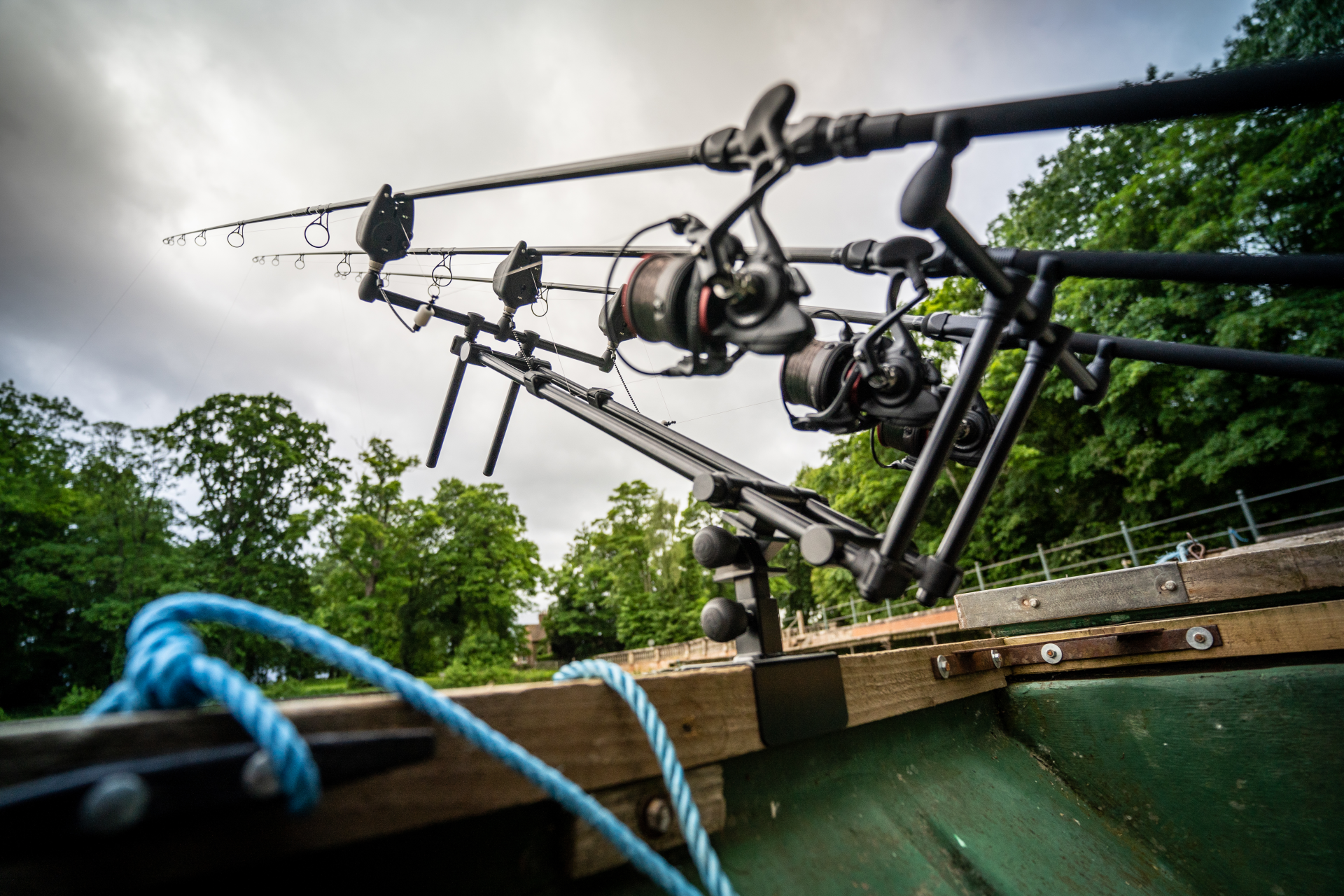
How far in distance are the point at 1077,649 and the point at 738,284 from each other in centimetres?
141

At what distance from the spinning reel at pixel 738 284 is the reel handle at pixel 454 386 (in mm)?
1111

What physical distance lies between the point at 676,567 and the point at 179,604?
29.7 m

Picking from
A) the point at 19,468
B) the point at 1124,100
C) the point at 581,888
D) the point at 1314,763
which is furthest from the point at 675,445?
the point at 19,468

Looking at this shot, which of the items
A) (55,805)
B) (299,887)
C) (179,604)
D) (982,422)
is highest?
(982,422)

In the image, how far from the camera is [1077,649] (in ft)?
5.32

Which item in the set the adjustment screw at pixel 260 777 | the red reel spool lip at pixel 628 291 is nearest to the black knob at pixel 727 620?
the red reel spool lip at pixel 628 291

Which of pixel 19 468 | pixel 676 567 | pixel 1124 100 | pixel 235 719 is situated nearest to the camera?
pixel 235 719

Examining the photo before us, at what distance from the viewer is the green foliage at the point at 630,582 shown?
29844mm

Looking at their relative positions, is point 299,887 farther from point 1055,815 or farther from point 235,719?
point 1055,815

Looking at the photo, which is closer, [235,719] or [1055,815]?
[235,719]

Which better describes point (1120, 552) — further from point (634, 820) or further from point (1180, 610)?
point (634, 820)

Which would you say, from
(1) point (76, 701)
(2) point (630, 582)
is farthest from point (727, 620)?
(2) point (630, 582)

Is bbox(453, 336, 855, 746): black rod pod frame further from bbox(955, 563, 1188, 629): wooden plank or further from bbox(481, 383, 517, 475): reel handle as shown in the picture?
bbox(955, 563, 1188, 629): wooden plank

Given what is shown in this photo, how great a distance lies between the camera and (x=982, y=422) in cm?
141
